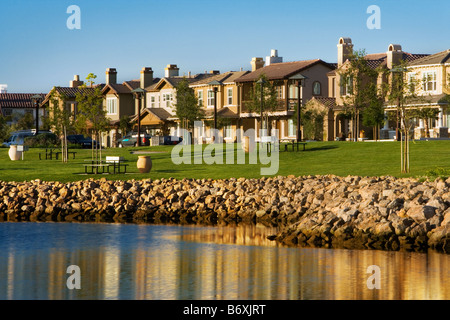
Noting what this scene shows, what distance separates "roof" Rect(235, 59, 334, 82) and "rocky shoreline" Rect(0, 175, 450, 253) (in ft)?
128

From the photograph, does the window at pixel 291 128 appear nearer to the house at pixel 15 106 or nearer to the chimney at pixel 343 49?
the chimney at pixel 343 49

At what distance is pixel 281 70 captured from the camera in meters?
75.1

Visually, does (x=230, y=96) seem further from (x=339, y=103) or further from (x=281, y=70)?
(x=339, y=103)

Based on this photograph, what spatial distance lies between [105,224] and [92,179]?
633cm

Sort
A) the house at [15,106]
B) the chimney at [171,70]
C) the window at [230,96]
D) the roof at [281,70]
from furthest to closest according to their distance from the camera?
the house at [15,106] → the chimney at [171,70] → the window at [230,96] → the roof at [281,70]

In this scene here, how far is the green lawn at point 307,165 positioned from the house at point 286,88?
23.1m

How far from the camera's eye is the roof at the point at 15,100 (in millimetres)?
124938

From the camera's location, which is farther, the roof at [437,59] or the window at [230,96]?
the window at [230,96]

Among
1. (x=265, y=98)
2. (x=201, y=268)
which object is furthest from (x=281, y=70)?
(x=201, y=268)

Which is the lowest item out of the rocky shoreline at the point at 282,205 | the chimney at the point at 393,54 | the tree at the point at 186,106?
the rocky shoreline at the point at 282,205

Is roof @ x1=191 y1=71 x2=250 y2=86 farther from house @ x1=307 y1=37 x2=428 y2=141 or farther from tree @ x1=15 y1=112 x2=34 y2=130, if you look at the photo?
tree @ x1=15 y1=112 x2=34 y2=130

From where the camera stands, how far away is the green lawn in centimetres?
3706

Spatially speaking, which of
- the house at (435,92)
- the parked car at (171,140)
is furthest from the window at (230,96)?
the house at (435,92)

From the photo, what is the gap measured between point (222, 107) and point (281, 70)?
7827mm
